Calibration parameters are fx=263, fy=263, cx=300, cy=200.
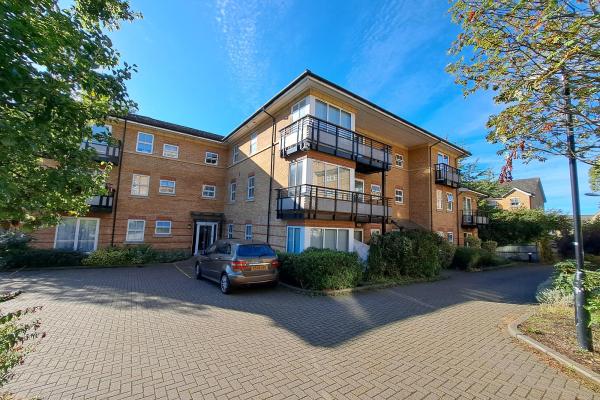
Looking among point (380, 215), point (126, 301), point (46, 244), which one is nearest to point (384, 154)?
point (380, 215)

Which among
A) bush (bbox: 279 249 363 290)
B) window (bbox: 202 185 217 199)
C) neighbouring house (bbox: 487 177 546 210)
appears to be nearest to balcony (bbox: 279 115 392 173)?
bush (bbox: 279 249 363 290)

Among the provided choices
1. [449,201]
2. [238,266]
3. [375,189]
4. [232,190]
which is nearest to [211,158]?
[232,190]

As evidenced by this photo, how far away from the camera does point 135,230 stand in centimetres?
1694

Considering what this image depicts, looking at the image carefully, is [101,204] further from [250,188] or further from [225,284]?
[225,284]

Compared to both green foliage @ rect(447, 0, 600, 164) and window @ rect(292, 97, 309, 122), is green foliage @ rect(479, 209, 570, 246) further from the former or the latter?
green foliage @ rect(447, 0, 600, 164)

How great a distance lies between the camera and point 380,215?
14.5 metres

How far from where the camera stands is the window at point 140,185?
56.4 feet

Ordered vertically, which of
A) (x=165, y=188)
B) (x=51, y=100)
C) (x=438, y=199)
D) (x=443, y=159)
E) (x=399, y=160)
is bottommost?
(x=51, y=100)

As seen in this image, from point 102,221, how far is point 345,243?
14642mm

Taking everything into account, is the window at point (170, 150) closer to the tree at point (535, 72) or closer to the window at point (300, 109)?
the window at point (300, 109)

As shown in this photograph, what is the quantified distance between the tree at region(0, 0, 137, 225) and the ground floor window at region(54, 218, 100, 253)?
14.3 metres

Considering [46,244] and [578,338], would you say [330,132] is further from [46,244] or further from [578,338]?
[46,244]

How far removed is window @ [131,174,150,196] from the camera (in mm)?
17203

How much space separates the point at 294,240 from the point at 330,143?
503cm
